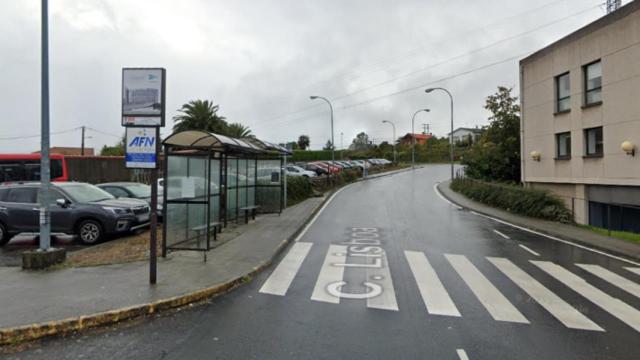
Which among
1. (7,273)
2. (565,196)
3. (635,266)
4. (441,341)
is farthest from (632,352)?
(565,196)

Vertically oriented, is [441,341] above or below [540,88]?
below

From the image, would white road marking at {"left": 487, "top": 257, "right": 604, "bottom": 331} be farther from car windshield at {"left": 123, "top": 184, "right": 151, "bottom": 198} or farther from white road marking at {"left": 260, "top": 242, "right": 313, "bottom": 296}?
car windshield at {"left": 123, "top": 184, "right": 151, "bottom": 198}

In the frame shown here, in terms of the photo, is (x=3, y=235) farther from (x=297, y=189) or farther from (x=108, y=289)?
(x=297, y=189)

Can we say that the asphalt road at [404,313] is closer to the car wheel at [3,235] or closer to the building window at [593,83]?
the car wheel at [3,235]

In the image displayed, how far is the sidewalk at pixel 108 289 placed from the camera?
17.8ft

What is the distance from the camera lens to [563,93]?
21.8 meters

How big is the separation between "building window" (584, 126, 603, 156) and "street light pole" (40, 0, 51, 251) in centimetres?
1993

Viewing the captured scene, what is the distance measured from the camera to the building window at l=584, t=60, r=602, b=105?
62.2 ft

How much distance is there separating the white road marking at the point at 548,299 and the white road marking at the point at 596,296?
495mm

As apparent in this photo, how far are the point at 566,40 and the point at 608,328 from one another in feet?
63.0

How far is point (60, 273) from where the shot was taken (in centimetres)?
777

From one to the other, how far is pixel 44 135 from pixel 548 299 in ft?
30.2

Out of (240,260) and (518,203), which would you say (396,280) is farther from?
(518,203)

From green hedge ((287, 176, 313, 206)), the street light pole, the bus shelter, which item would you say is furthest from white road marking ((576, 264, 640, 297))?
green hedge ((287, 176, 313, 206))
